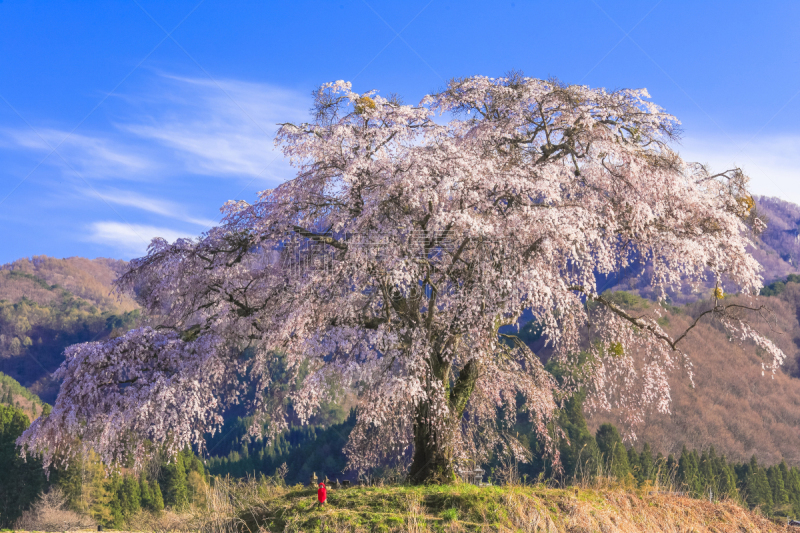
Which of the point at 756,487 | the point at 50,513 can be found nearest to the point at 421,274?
the point at 50,513

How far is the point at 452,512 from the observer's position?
30.8 ft

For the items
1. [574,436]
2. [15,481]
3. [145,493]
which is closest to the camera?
[15,481]

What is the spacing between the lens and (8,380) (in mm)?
117688

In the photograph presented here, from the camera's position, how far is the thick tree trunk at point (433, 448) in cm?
1159

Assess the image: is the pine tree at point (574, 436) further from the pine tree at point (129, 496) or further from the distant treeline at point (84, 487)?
the pine tree at point (129, 496)

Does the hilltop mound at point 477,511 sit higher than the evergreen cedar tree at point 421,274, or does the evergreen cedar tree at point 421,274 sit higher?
the evergreen cedar tree at point 421,274

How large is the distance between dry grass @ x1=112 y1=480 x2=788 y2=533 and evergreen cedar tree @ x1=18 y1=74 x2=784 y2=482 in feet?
4.12

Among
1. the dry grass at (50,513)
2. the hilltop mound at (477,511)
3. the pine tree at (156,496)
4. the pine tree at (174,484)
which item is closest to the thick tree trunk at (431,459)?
the hilltop mound at (477,511)

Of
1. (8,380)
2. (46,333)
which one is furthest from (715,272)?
(46,333)

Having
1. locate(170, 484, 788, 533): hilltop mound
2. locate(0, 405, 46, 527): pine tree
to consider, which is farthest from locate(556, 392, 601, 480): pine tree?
locate(170, 484, 788, 533): hilltop mound

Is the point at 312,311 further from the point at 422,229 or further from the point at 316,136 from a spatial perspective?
the point at 316,136

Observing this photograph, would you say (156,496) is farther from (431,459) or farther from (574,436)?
(431,459)

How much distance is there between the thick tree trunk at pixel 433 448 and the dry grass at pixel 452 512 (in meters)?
0.77

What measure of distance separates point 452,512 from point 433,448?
8.28ft
